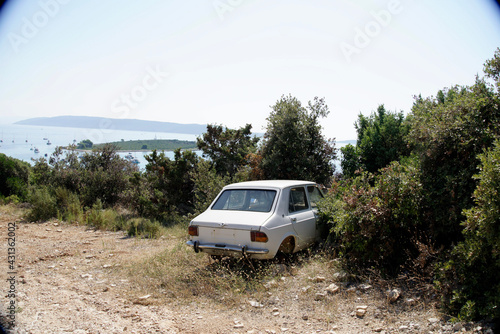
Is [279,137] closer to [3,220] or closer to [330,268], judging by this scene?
[330,268]

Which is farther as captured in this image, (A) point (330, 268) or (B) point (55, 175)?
(B) point (55, 175)

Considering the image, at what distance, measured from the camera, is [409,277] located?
17.4 feet

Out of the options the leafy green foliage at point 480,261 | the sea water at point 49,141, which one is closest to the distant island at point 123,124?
the sea water at point 49,141

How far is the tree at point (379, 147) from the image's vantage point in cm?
984

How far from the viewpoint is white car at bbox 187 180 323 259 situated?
5.82m

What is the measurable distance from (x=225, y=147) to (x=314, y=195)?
5.94 metres

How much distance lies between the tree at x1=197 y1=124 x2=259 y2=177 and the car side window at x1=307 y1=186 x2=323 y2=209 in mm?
5265

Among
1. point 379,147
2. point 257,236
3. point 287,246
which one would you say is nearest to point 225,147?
point 379,147

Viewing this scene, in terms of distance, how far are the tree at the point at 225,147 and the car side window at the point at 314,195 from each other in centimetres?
526

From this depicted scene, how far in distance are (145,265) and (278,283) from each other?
2.74 meters

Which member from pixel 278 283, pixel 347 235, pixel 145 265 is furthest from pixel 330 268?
pixel 145 265

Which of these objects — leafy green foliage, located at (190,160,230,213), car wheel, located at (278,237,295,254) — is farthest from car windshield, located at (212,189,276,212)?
leafy green foliage, located at (190,160,230,213)

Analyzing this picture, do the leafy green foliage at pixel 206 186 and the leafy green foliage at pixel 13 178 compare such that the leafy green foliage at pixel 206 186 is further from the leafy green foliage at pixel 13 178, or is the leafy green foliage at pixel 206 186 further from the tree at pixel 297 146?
the leafy green foliage at pixel 13 178

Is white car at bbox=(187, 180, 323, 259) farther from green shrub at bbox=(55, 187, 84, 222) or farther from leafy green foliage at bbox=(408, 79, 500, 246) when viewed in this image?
green shrub at bbox=(55, 187, 84, 222)
